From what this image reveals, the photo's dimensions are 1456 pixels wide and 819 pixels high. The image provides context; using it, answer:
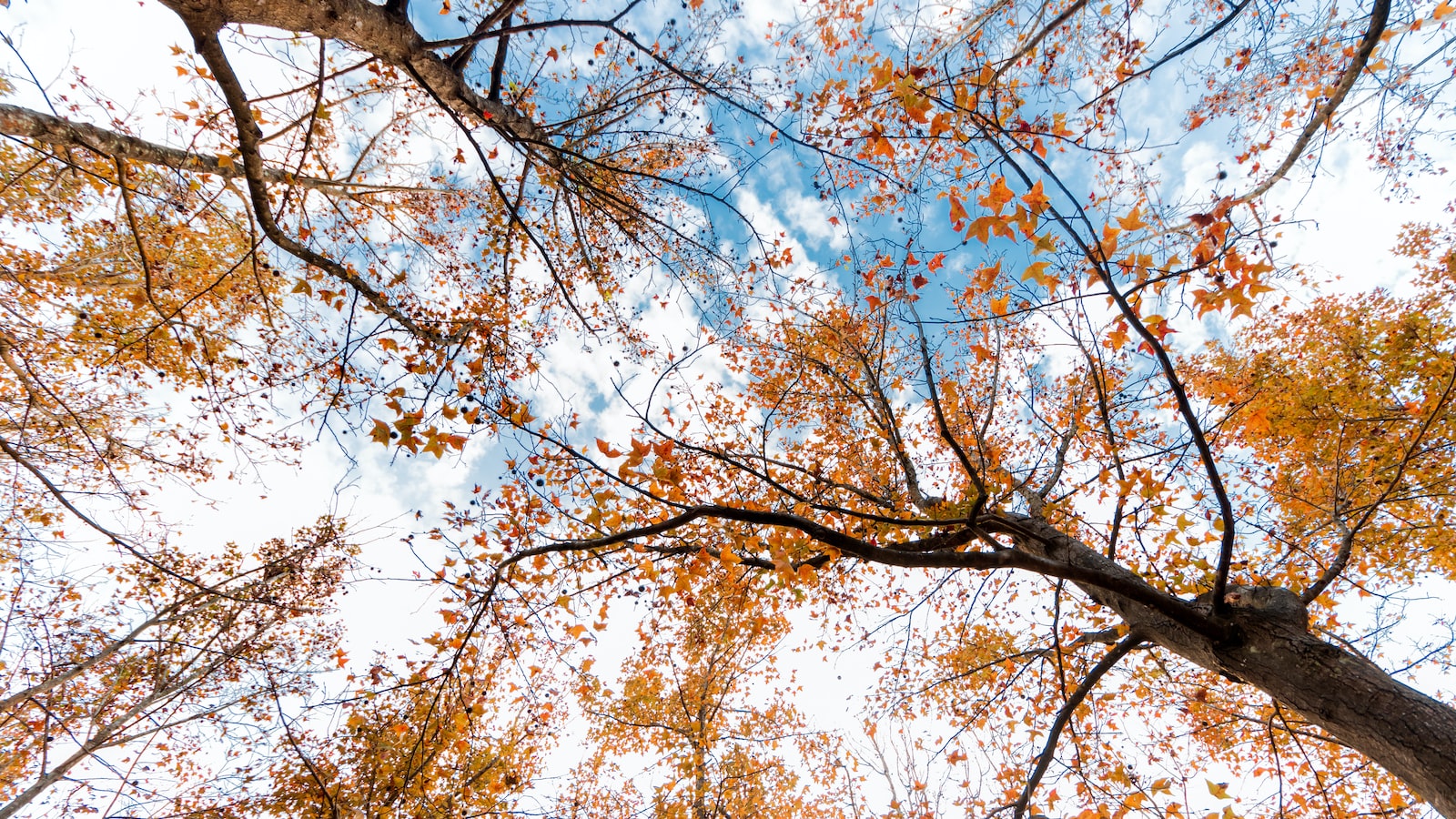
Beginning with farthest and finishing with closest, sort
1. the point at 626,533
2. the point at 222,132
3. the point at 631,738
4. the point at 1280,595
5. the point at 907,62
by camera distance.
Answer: the point at 631,738 → the point at 222,132 → the point at 1280,595 → the point at 907,62 → the point at 626,533

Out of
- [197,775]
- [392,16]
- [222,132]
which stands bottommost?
[197,775]

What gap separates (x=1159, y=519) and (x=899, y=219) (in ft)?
9.77

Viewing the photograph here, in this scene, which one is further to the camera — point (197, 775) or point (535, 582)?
point (197, 775)

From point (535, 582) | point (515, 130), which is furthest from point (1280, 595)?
point (515, 130)

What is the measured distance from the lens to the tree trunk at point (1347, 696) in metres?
1.99

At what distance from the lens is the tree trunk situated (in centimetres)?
199

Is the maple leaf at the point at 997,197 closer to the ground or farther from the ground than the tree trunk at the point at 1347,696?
farther from the ground

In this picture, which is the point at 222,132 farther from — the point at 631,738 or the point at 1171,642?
the point at 631,738

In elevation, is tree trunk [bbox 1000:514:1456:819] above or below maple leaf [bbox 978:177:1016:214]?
below

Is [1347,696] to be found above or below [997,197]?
below

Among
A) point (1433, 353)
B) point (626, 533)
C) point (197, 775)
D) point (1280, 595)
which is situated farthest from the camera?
point (197, 775)

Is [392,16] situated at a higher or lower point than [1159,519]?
higher

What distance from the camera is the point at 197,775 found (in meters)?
8.53

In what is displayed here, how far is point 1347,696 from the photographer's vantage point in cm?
220
